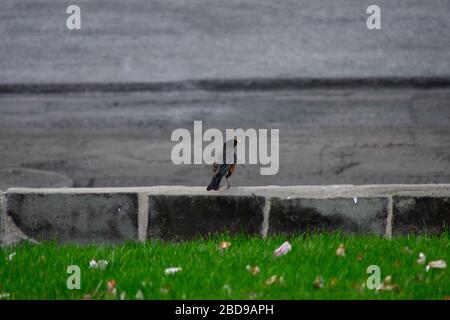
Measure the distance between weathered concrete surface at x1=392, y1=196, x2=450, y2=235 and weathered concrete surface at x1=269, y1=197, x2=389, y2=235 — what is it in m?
0.07

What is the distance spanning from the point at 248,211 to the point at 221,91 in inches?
33.5

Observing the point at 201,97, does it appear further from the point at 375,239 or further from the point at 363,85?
the point at 375,239

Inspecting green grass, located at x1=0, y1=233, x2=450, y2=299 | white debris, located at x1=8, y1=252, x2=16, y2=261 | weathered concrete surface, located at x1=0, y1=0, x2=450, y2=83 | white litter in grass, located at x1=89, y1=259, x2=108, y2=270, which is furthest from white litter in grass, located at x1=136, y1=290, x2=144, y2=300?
weathered concrete surface, located at x1=0, y1=0, x2=450, y2=83

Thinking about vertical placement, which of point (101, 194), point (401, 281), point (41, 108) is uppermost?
point (41, 108)

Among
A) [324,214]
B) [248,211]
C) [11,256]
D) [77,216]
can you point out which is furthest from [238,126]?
[11,256]

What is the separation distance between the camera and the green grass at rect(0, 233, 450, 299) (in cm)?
283

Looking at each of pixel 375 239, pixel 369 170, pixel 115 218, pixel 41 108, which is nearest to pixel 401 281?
pixel 375 239

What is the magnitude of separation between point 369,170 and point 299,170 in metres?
0.40

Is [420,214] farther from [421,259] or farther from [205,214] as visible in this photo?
[205,214]

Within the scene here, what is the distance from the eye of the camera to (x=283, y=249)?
11.1 ft

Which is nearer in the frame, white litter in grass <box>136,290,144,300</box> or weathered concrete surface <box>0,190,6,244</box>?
white litter in grass <box>136,290,144,300</box>

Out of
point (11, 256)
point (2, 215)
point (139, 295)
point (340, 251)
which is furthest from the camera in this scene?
point (2, 215)

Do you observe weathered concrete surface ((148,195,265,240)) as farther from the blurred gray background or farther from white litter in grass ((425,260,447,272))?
white litter in grass ((425,260,447,272))

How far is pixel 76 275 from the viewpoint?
305cm
